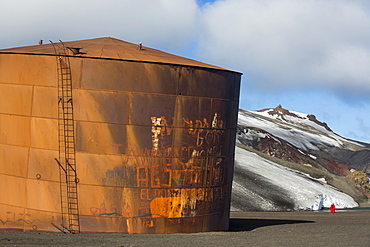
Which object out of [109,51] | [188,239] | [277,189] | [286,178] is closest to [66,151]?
[109,51]

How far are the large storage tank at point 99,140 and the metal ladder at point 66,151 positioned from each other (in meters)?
0.03

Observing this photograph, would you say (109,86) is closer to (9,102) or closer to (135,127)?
(135,127)

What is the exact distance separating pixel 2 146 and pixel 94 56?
13.5 ft

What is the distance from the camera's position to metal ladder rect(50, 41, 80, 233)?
16.2 metres

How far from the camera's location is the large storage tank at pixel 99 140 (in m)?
16.2

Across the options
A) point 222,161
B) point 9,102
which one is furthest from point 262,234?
point 9,102

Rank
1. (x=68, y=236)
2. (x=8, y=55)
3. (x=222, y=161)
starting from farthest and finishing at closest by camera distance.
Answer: (x=222, y=161)
(x=8, y=55)
(x=68, y=236)

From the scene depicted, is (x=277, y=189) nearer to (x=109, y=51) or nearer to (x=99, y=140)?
(x=109, y=51)

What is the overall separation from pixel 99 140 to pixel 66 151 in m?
1.02

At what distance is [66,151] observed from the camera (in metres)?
16.3

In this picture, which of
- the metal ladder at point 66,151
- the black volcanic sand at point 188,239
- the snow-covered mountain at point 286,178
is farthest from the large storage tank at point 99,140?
the snow-covered mountain at point 286,178

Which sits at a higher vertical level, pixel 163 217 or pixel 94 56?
pixel 94 56

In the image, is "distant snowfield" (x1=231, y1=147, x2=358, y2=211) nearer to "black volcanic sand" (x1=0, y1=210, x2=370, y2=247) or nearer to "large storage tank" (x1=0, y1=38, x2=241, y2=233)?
"black volcanic sand" (x1=0, y1=210, x2=370, y2=247)

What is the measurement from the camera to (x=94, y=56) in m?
16.2
